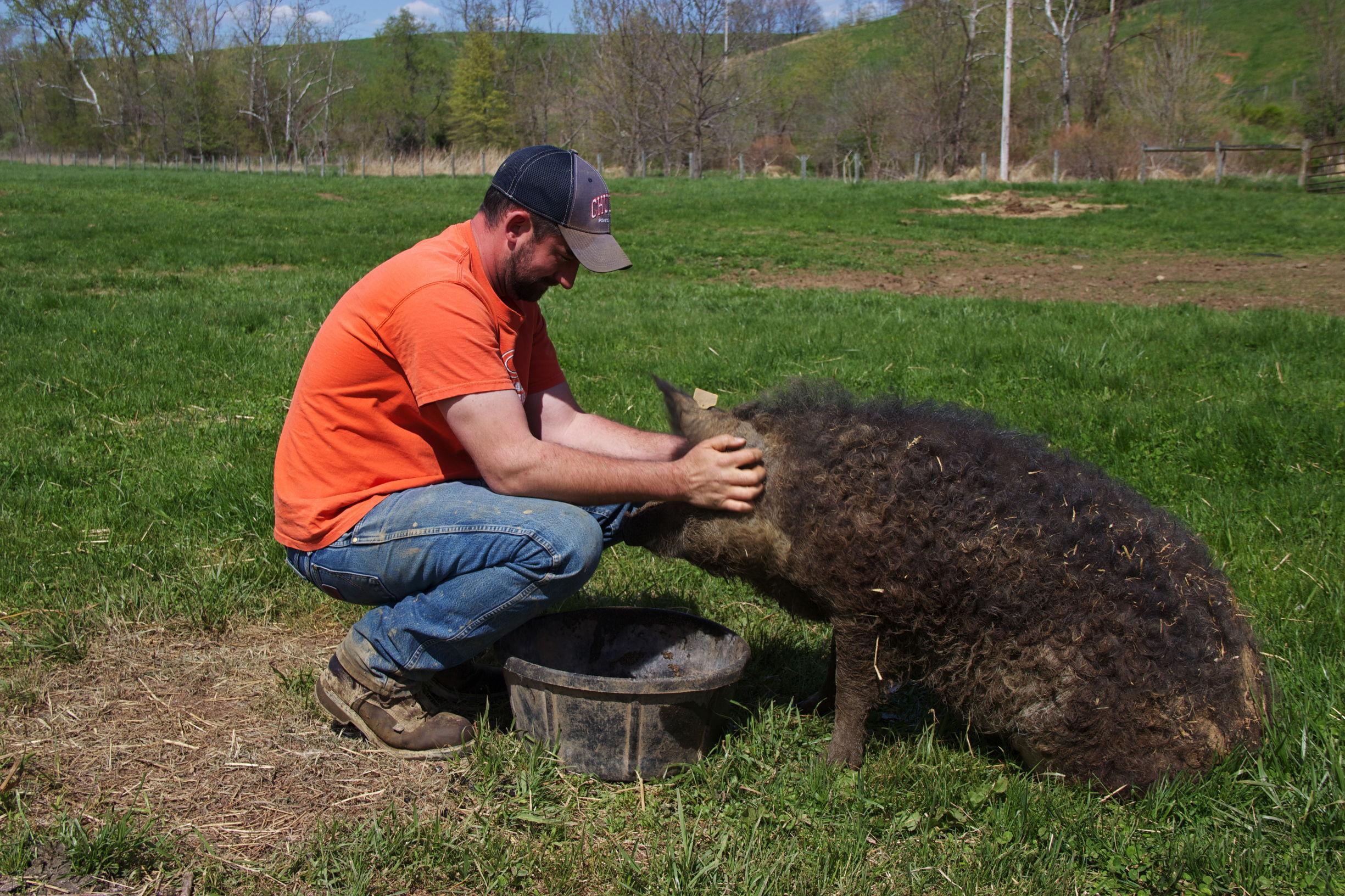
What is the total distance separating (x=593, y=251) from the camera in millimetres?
3221

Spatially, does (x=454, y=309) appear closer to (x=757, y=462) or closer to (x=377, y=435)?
(x=377, y=435)

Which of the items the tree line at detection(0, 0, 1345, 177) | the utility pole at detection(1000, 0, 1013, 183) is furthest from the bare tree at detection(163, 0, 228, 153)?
the utility pole at detection(1000, 0, 1013, 183)

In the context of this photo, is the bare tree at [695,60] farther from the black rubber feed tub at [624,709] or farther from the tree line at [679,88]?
the black rubber feed tub at [624,709]

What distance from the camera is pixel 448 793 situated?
3125 millimetres

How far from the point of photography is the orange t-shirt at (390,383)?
3000 millimetres

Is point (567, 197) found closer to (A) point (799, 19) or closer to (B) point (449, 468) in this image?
(B) point (449, 468)

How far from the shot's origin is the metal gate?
1088 inches

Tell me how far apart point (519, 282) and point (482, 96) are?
6201 centimetres

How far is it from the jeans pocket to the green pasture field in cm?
64

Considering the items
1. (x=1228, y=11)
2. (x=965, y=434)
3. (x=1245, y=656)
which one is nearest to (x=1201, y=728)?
(x=1245, y=656)

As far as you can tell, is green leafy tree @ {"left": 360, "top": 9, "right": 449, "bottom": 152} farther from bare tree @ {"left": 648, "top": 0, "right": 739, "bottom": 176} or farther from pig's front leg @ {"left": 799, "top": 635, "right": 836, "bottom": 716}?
pig's front leg @ {"left": 799, "top": 635, "right": 836, "bottom": 716}

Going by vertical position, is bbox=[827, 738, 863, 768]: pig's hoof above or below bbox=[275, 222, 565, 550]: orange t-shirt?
below

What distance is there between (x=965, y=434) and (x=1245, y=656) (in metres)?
1.14

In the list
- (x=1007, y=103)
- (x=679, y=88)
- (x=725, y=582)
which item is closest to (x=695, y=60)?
(x=679, y=88)
